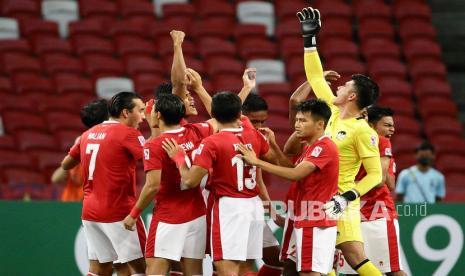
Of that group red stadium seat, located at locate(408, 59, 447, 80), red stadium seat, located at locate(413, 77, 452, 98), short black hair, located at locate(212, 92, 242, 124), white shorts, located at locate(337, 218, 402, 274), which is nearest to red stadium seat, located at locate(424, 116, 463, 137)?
red stadium seat, located at locate(413, 77, 452, 98)

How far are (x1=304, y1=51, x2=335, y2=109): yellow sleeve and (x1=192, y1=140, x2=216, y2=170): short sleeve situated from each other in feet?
4.85

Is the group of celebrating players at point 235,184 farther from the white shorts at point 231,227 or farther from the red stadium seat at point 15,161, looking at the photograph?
the red stadium seat at point 15,161

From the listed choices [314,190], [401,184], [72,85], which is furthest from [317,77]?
[72,85]

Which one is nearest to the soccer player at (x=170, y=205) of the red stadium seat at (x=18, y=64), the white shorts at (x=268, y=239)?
the white shorts at (x=268, y=239)

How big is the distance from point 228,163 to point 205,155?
0.23 metres

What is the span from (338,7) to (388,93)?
89.3 inches

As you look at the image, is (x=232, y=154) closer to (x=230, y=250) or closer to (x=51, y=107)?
(x=230, y=250)

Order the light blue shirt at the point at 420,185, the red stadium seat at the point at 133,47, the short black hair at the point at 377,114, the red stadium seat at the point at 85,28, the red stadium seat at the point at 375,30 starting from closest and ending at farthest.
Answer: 1. the short black hair at the point at 377,114
2. the light blue shirt at the point at 420,185
3. the red stadium seat at the point at 133,47
4. the red stadium seat at the point at 85,28
5. the red stadium seat at the point at 375,30

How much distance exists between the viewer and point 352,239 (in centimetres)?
826

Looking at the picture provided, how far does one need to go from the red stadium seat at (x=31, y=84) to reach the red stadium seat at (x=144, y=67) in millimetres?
1428

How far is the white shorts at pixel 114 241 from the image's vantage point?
8.62 metres

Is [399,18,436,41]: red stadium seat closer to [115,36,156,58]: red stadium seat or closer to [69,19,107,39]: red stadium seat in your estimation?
[115,36,156,58]: red stadium seat

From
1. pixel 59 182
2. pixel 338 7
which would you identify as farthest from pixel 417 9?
pixel 59 182

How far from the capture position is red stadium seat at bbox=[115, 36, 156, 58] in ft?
56.2
